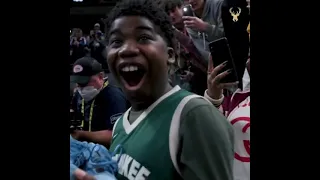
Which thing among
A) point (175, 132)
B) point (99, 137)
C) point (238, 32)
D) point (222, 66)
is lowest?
point (99, 137)

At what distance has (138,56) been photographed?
4.13 ft

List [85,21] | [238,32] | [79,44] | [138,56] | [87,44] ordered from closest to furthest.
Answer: [138,56] → [238,32] → [79,44] → [87,44] → [85,21]

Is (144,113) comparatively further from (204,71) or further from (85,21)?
(85,21)

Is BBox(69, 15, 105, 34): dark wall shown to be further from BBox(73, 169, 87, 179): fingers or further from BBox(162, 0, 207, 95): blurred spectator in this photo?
BBox(73, 169, 87, 179): fingers

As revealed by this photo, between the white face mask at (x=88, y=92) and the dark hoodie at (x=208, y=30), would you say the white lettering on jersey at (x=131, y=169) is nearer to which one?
the dark hoodie at (x=208, y=30)

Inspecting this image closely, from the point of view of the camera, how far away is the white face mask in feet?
11.1

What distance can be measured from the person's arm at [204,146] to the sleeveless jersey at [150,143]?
5 cm

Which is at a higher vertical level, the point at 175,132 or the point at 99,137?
the point at 175,132

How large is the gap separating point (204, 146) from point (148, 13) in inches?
16.1

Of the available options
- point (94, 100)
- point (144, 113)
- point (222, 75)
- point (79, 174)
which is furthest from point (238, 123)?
point (94, 100)

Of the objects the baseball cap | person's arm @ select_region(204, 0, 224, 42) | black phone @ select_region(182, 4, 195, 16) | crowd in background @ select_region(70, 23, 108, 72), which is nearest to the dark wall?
crowd in background @ select_region(70, 23, 108, 72)

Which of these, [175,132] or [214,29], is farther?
[214,29]
